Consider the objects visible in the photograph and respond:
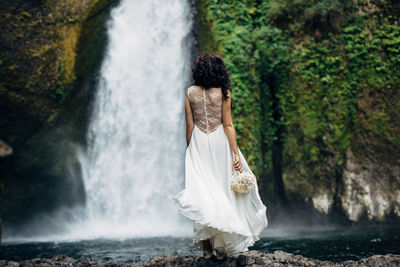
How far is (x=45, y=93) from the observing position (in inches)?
372

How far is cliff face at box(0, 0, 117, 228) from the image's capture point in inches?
359

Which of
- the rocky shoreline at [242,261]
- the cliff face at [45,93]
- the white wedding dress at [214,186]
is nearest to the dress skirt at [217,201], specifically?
the white wedding dress at [214,186]

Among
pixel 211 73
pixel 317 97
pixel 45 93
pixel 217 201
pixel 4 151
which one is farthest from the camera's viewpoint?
A: pixel 45 93

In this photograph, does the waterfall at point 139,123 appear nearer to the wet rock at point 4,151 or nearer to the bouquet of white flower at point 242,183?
the bouquet of white flower at point 242,183

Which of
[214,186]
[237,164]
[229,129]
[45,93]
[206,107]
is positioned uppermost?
[45,93]

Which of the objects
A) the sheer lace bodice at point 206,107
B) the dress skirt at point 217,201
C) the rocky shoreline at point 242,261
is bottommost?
the rocky shoreline at point 242,261

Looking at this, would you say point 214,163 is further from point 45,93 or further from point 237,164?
point 45,93

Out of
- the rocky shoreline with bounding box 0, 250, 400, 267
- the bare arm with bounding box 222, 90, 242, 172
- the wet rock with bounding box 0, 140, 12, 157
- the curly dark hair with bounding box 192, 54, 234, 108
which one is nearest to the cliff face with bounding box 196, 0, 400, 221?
the rocky shoreline with bounding box 0, 250, 400, 267

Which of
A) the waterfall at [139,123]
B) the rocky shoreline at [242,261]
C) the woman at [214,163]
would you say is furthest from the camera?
the waterfall at [139,123]

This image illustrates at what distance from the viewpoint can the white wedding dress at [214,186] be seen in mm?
3586

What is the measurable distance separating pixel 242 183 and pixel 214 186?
0.92ft

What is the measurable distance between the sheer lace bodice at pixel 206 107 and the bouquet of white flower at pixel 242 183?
1.81 feet

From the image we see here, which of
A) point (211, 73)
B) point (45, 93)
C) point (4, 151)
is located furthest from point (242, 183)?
point (45, 93)

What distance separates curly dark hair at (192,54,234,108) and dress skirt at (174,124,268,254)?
1.48 feet
